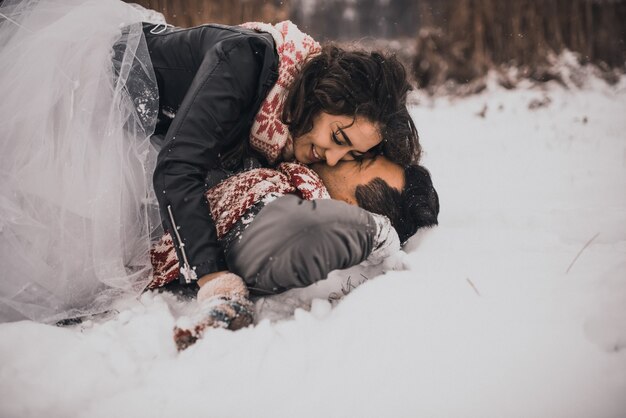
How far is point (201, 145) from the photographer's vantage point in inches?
50.7

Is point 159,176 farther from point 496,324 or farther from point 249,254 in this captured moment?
point 496,324

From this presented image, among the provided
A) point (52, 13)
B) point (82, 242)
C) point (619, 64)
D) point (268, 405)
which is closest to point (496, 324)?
point (268, 405)

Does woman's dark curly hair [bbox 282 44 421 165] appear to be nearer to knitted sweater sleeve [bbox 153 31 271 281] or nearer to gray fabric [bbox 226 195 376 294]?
knitted sweater sleeve [bbox 153 31 271 281]

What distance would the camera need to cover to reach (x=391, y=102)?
1.63 metres

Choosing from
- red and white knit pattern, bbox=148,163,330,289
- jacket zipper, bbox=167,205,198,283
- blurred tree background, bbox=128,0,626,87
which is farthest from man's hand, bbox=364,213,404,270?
blurred tree background, bbox=128,0,626,87

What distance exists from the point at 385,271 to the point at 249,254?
0.43m

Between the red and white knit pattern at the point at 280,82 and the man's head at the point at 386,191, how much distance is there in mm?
271

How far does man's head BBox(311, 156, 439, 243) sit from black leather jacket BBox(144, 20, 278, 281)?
1.41ft

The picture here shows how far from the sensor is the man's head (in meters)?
1.68

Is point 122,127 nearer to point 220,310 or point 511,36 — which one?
point 220,310

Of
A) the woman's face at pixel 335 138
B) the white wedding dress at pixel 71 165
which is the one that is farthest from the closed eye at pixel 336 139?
the white wedding dress at pixel 71 165

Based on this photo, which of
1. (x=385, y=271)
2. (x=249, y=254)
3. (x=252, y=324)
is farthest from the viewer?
(x=385, y=271)

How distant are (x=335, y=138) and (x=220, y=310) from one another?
0.77 metres

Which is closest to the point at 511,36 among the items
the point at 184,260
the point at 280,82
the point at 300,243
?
the point at 280,82
